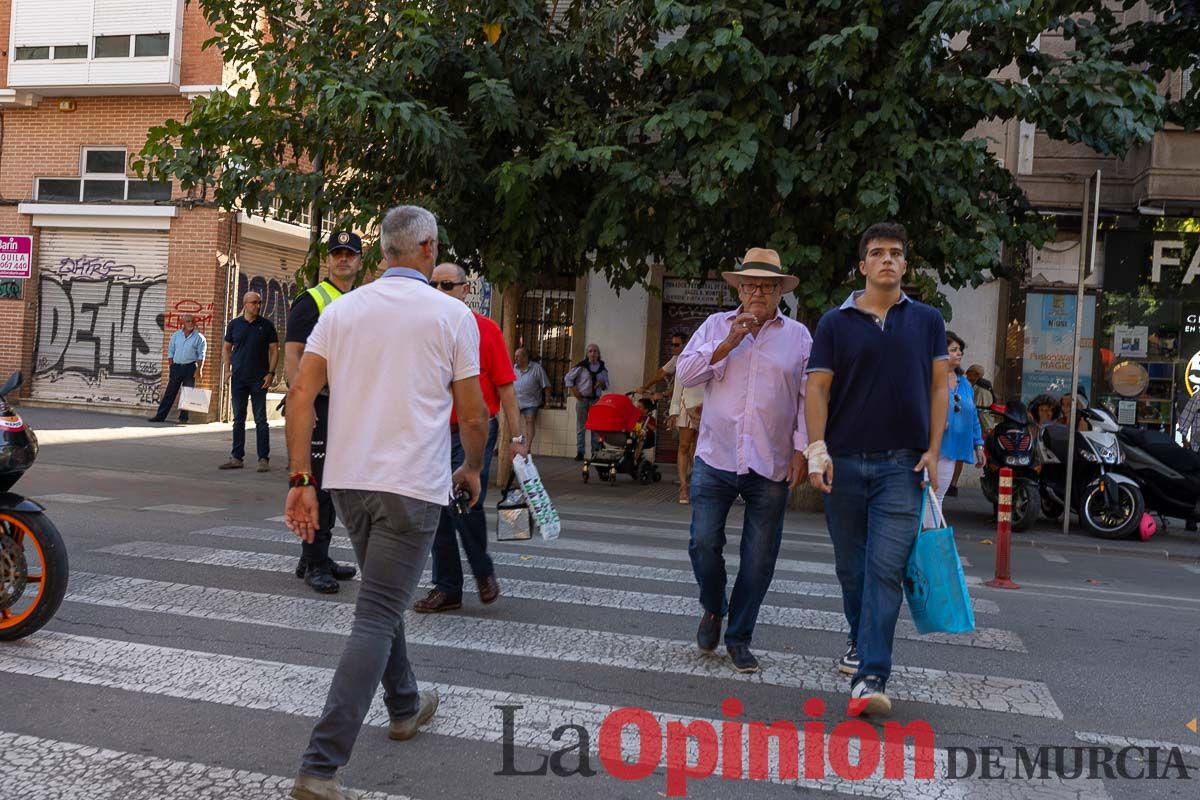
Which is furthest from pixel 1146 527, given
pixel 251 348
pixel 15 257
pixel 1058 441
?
pixel 15 257

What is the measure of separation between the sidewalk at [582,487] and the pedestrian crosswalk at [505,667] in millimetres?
4564

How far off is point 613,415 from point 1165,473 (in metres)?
6.53

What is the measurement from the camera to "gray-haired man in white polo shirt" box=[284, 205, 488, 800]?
384 centimetres

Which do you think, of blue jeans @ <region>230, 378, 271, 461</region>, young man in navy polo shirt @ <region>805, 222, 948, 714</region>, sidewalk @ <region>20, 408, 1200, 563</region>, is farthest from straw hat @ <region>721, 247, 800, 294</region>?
blue jeans @ <region>230, 378, 271, 461</region>

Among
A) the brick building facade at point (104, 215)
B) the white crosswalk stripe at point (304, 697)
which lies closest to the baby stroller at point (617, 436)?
the brick building facade at point (104, 215)

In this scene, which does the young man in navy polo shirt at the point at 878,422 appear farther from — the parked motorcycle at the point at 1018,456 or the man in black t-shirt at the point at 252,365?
the man in black t-shirt at the point at 252,365

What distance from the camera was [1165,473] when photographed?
1232 cm

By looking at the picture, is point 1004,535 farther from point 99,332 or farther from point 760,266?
point 99,332

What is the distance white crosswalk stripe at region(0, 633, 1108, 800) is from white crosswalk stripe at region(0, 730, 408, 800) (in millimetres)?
649

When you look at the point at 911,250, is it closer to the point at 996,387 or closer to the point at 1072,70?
the point at 1072,70

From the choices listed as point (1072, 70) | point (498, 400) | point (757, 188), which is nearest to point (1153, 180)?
point (1072, 70)

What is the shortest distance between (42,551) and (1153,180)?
14.5 metres

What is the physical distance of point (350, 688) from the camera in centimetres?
370

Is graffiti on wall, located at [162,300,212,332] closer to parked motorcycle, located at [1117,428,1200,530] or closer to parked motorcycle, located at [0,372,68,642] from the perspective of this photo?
parked motorcycle, located at [1117,428,1200,530]
